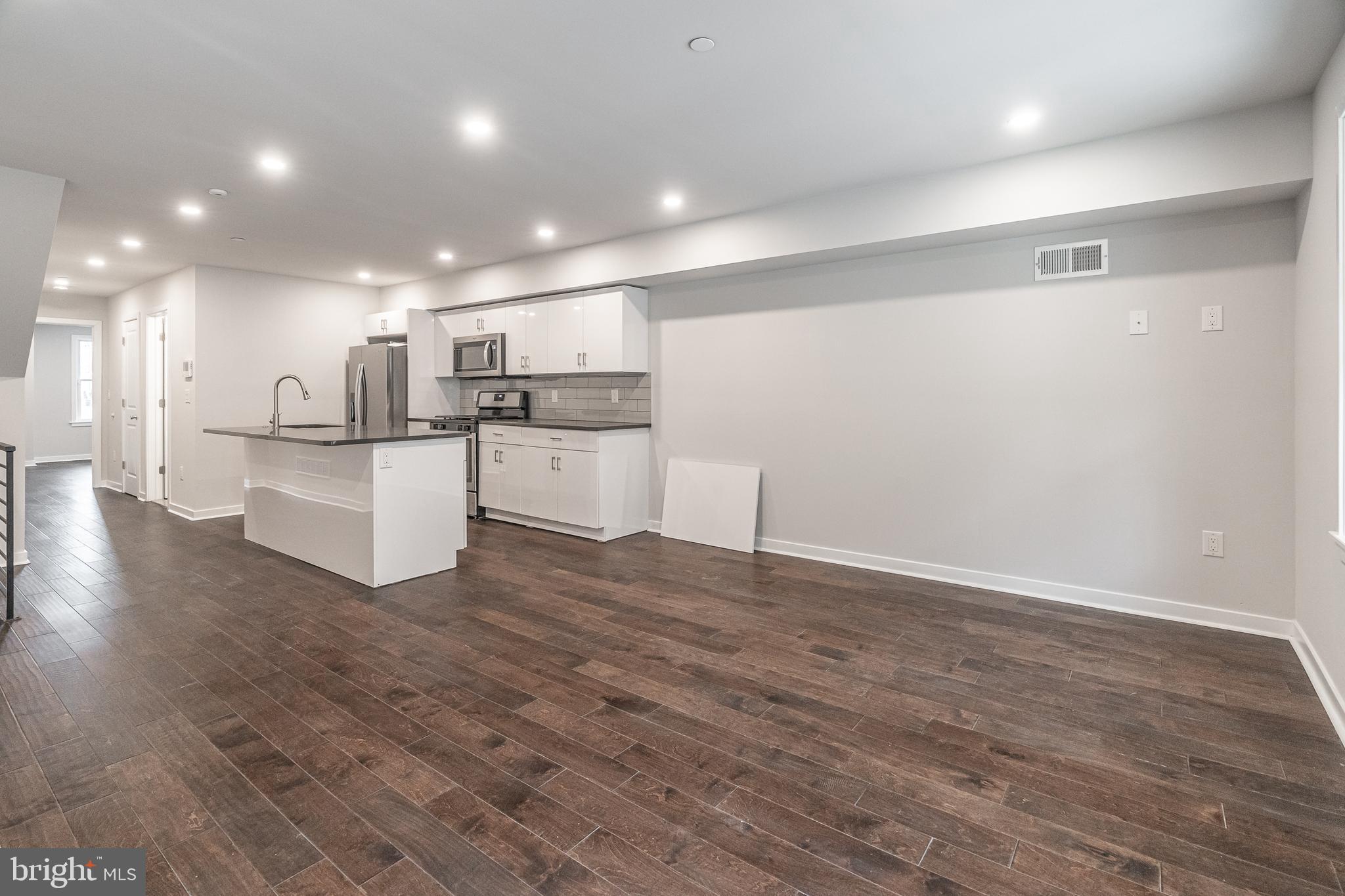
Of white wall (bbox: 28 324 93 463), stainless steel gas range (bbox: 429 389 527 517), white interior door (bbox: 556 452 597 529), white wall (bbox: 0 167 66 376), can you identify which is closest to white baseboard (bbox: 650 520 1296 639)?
white interior door (bbox: 556 452 597 529)

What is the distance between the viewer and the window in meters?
11.3

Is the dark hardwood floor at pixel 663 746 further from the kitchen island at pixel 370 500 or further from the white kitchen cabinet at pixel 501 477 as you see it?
the white kitchen cabinet at pixel 501 477

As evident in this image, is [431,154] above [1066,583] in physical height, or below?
above

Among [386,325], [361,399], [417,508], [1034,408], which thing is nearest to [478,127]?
[417,508]

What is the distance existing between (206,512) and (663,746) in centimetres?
617

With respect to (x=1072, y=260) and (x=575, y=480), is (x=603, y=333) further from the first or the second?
(x=1072, y=260)

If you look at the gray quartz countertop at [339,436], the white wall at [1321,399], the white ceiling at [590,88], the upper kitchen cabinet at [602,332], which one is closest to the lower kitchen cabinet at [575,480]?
the upper kitchen cabinet at [602,332]

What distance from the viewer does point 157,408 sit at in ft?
22.8

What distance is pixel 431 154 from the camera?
352cm

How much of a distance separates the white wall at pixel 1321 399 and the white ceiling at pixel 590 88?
359mm

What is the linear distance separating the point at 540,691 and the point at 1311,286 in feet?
12.1

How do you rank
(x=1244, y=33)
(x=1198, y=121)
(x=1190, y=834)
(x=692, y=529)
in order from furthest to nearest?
(x=692, y=529)
(x=1198, y=121)
(x=1244, y=33)
(x=1190, y=834)

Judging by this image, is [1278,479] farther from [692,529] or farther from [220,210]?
[220,210]

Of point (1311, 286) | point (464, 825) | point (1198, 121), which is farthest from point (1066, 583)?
point (464, 825)
